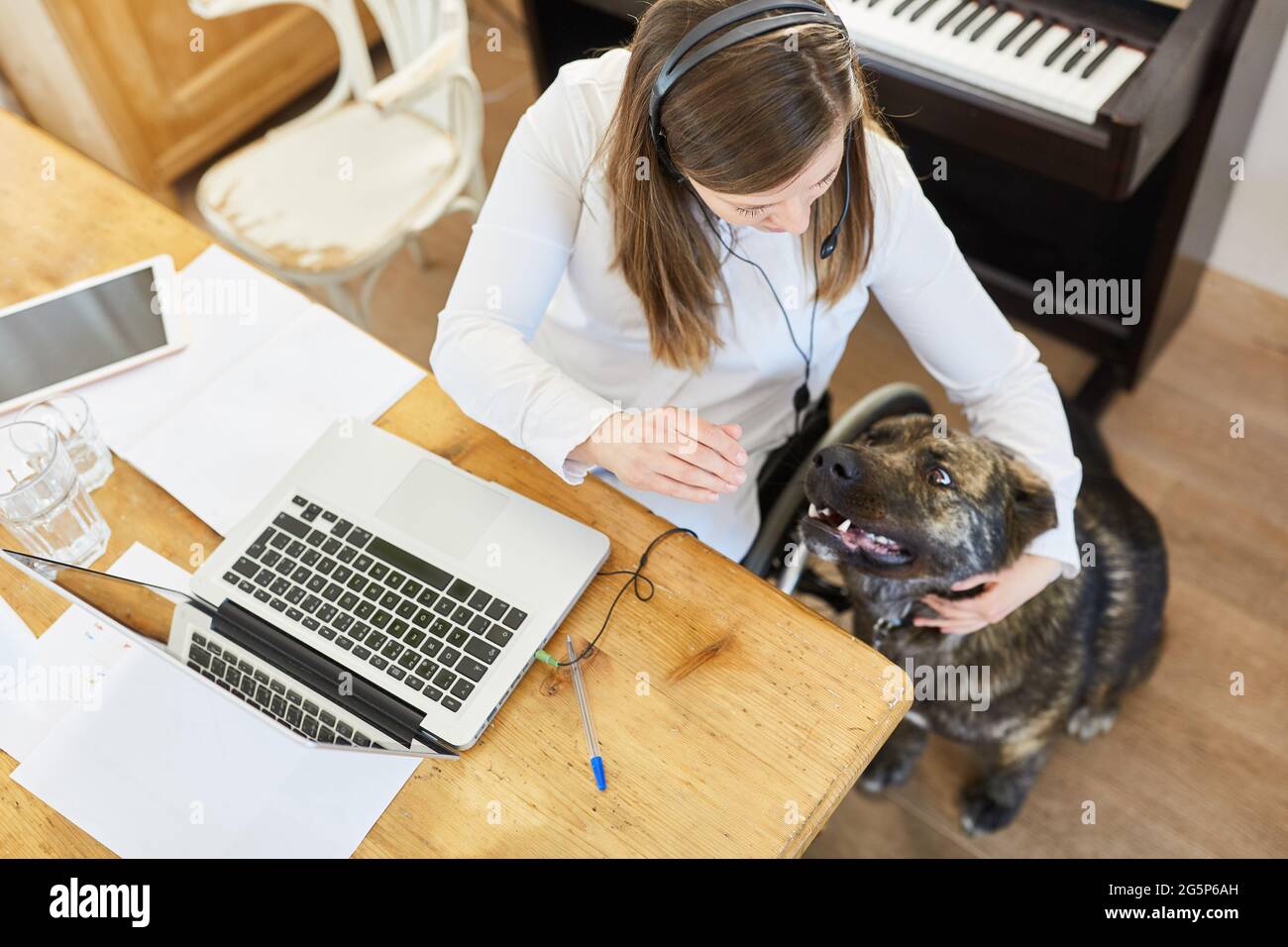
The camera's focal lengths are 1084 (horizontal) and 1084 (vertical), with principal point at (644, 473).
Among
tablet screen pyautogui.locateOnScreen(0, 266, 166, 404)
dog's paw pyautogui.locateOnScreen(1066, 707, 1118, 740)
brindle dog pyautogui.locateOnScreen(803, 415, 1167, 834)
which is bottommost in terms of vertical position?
dog's paw pyautogui.locateOnScreen(1066, 707, 1118, 740)

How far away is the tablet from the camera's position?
4.25ft

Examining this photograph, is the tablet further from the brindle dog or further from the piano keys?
the piano keys

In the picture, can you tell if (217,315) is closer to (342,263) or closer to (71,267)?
(71,267)

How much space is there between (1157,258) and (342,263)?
1497mm

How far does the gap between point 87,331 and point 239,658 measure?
0.55 meters

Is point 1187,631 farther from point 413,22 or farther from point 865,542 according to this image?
point 413,22

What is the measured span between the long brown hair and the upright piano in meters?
0.57

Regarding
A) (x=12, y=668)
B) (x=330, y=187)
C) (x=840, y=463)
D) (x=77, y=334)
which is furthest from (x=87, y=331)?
(x=840, y=463)

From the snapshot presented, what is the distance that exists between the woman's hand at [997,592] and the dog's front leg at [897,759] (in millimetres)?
531

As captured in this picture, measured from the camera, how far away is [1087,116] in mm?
1609

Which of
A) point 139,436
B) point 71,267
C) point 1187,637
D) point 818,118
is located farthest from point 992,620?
point 71,267

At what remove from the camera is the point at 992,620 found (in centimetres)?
130

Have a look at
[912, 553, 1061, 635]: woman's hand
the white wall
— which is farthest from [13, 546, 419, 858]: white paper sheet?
the white wall

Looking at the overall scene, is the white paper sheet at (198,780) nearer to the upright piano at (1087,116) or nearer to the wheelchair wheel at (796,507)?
the wheelchair wheel at (796,507)
